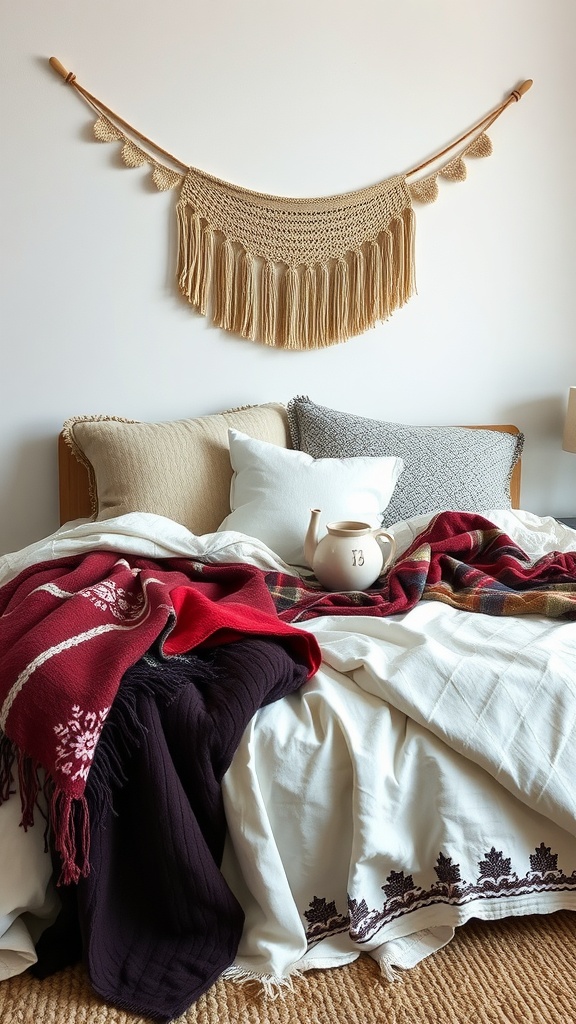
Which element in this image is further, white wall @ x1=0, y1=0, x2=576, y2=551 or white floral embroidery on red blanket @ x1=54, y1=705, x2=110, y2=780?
white wall @ x1=0, y1=0, x2=576, y2=551

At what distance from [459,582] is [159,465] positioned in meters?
0.86

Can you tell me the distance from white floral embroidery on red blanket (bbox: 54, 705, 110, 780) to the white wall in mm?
1489

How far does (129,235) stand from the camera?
2441 millimetres

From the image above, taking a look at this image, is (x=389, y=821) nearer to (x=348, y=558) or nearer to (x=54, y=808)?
(x=54, y=808)

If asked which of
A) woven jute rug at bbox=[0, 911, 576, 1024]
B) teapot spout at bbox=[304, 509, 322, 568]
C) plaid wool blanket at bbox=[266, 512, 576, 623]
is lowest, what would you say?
woven jute rug at bbox=[0, 911, 576, 1024]

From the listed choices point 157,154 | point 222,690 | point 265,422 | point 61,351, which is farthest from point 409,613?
point 157,154

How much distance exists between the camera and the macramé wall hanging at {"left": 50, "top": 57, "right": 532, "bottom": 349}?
2463mm

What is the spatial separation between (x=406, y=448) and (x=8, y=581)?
1133 millimetres

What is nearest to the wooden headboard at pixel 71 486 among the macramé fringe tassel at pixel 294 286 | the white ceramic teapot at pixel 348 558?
the macramé fringe tassel at pixel 294 286

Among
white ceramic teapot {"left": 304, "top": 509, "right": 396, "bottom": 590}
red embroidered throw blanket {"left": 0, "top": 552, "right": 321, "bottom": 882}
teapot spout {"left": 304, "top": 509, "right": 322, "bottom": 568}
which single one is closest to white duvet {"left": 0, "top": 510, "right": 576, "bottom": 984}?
red embroidered throw blanket {"left": 0, "top": 552, "right": 321, "bottom": 882}

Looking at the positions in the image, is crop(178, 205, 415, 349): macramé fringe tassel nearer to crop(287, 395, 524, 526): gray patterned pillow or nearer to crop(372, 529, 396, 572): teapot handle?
crop(287, 395, 524, 526): gray patterned pillow

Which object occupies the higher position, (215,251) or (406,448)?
(215,251)

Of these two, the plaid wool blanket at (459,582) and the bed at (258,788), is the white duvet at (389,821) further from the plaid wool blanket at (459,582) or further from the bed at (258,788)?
the plaid wool blanket at (459,582)

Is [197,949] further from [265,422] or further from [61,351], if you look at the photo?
[61,351]
